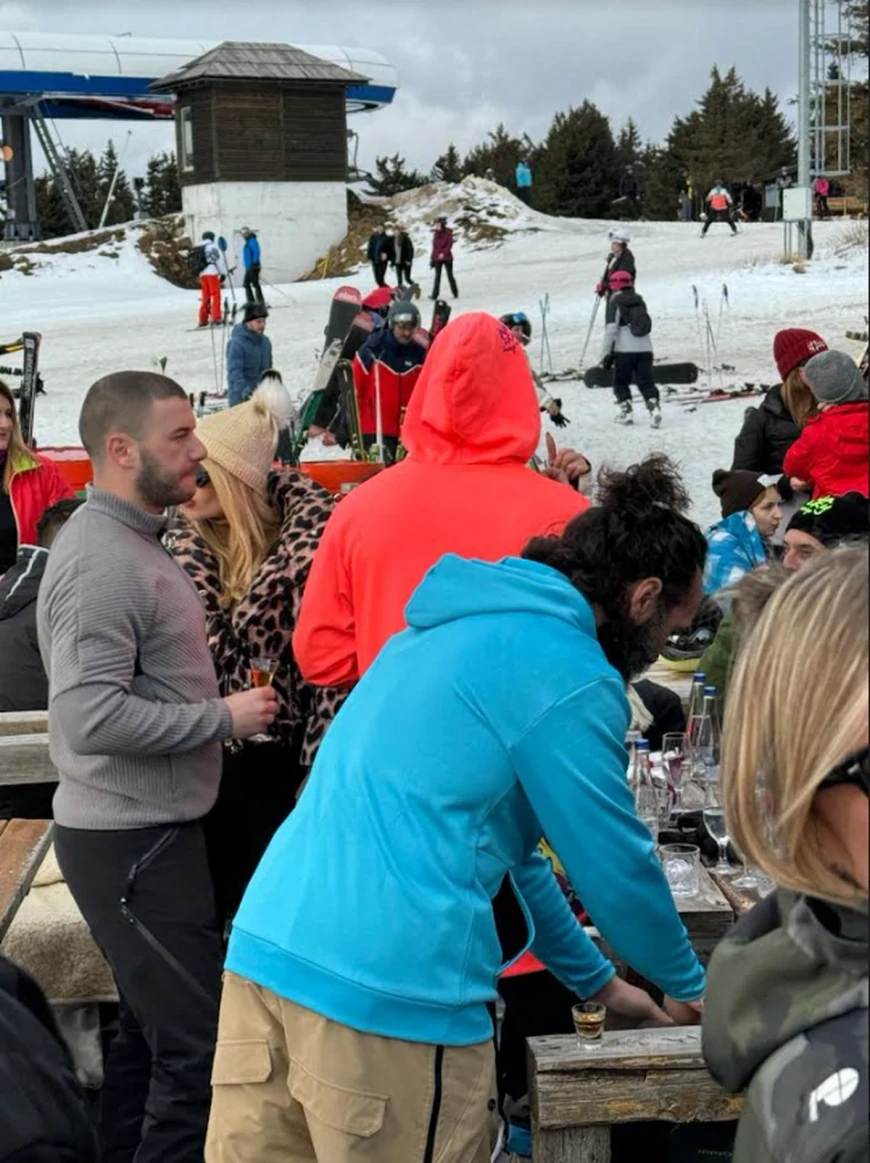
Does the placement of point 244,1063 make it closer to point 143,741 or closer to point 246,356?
point 143,741

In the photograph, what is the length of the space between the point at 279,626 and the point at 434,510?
61cm

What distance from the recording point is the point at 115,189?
200 feet

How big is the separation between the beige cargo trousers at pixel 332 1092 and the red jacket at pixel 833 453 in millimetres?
3790

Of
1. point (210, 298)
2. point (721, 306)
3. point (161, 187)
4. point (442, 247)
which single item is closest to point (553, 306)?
point (721, 306)

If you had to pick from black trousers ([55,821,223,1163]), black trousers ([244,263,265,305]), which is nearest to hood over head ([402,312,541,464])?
black trousers ([55,821,223,1163])

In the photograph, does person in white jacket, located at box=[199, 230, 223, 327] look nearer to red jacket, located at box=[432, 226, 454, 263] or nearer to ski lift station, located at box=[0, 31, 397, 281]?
red jacket, located at box=[432, 226, 454, 263]

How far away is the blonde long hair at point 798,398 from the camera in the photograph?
22.6 ft

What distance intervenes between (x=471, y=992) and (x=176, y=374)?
20.7 m

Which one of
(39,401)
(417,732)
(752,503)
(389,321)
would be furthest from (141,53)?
(417,732)

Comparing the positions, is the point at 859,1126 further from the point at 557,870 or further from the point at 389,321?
the point at 389,321

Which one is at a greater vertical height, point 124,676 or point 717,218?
point 717,218

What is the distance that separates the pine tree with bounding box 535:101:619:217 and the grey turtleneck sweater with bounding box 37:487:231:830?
49238 mm

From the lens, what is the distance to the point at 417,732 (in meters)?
2.03

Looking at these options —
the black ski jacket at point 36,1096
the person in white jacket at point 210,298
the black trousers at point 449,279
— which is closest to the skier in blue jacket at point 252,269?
the person in white jacket at point 210,298
